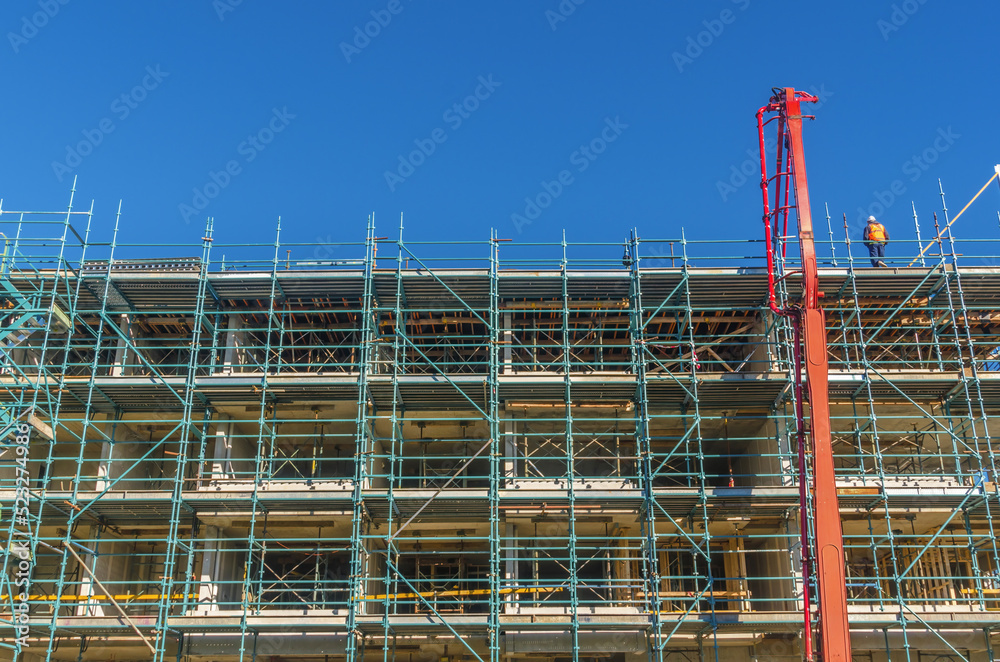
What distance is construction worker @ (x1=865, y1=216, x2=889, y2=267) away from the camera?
29.1m

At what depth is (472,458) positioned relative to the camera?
25000 mm

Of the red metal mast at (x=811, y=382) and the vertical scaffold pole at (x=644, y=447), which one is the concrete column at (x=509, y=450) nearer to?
the vertical scaffold pole at (x=644, y=447)

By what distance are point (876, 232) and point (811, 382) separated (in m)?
8.52

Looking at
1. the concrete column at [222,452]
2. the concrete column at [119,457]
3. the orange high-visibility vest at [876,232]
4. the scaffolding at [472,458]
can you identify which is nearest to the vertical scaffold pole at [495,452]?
the scaffolding at [472,458]

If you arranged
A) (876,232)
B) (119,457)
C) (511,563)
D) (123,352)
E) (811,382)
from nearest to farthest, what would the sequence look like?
1. (811,382)
2. (511,563)
3. (119,457)
4. (123,352)
5. (876,232)

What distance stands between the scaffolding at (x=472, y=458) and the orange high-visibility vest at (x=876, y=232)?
5.56ft

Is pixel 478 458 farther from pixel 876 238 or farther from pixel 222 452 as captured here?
pixel 876 238

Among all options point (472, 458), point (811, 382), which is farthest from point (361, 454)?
point (811, 382)

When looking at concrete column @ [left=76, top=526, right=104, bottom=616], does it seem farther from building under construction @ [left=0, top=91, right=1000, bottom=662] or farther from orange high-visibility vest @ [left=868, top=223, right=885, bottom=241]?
orange high-visibility vest @ [left=868, top=223, right=885, bottom=241]

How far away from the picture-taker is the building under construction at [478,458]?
81.6 feet

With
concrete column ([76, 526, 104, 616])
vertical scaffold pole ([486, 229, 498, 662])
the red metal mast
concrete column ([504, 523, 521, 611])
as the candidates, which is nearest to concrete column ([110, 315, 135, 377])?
concrete column ([76, 526, 104, 616])

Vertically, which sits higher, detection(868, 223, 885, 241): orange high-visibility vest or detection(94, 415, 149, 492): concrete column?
detection(868, 223, 885, 241): orange high-visibility vest

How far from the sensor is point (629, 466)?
96.3 ft

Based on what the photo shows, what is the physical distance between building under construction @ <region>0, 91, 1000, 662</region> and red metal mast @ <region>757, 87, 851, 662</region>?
932 millimetres
